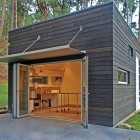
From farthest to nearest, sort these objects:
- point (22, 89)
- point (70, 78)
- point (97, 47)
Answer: point (70, 78) → point (22, 89) → point (97, 47)

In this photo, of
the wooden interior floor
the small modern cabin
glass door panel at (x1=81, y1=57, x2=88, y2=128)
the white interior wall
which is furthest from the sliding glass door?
the white interior wall

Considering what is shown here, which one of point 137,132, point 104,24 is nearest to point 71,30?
point 104,24

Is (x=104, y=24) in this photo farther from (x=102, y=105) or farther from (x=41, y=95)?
(x=41, y=95)

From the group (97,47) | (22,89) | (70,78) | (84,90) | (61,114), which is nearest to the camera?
(84,90)

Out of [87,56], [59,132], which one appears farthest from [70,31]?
[59,132]

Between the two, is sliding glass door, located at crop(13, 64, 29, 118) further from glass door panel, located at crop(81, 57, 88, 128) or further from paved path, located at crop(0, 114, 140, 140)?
glass door panel, located at crop(81, 57, 88, 128)

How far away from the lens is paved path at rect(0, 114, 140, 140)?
17.7 feet

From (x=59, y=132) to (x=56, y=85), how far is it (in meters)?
7.11

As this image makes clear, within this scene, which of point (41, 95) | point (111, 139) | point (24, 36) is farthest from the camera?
point (41, 95)

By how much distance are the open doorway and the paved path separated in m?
4.06

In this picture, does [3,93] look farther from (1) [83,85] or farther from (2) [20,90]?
(1) [83,85]

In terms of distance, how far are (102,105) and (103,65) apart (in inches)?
50.3

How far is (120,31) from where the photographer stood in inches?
308

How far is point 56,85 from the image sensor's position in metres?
12.9
